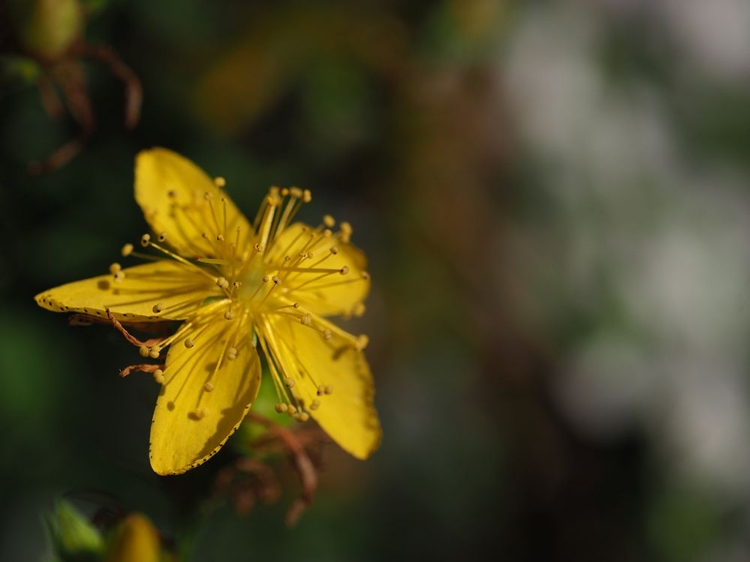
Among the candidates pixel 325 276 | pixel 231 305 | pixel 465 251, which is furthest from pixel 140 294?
pixel 465 251

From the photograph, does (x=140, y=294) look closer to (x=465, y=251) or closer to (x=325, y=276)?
(x=325, y=276)

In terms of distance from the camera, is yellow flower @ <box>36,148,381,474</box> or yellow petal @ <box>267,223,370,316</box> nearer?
yellow flower @ <box>36,148,381,474</box>

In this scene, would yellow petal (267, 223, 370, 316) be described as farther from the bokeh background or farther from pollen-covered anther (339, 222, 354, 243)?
the bokeh background

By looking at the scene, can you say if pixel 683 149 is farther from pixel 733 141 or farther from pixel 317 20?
pixel 317 20

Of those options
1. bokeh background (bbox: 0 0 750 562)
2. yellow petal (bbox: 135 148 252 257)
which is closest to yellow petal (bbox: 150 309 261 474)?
yellow petal (bbox: 135 148 252 257)

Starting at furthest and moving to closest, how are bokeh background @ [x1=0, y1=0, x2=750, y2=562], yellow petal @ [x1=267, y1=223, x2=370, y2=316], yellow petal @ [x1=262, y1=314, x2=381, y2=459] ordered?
bokeh background @ [x1=0, y1=0, x2=750, y2=562] < yellow petal @ [x1=267, y1=223, x2=370, y2=316] < yellow petal @ [x1=262, y1=314, x2=381, y2=459]

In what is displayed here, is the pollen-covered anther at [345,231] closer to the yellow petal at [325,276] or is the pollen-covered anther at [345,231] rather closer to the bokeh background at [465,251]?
the yellow petal at [325,276]

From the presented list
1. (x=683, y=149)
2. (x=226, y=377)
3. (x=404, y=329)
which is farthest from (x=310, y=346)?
(x=683, y=149)

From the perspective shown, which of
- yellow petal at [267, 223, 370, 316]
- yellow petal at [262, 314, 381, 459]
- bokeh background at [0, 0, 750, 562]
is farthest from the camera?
bokeh background at [0, 0, 750, 562]
